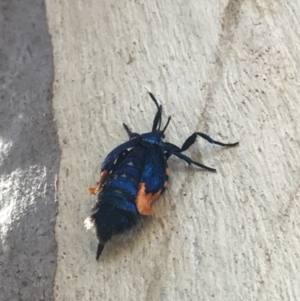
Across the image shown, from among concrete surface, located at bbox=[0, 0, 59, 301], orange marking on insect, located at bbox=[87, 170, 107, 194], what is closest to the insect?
orange marking on insect, located at bbox=[87, 170, 107, 194]

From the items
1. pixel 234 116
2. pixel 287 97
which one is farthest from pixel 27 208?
pixel 287 97

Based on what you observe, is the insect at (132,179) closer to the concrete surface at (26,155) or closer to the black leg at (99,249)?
the black leg at (99,249)

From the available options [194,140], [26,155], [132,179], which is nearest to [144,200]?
[132,179]

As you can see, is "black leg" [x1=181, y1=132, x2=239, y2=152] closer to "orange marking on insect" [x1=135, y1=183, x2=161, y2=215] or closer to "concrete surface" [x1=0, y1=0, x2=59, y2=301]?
"orange marking on insect" [x1=135, y1=183, x2=161, y2=215]

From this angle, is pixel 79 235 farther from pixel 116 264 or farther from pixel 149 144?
pixel 149 144

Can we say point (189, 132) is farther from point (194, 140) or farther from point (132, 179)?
point (132, 179)
